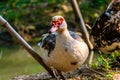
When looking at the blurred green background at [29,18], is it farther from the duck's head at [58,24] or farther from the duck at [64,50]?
the duck's head at [58,24]

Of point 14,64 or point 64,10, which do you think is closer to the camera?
point 14,64

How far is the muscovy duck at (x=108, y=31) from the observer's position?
12.9 feet

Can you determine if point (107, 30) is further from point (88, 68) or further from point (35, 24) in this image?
point (35, 24)

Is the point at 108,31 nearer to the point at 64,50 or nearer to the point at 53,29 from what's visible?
the point at 64,50

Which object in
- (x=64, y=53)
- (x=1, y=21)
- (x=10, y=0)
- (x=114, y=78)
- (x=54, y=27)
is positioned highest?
(x=10, y=0)

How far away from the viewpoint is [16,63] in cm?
803

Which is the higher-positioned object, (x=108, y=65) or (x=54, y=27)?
(x=54, y=27)

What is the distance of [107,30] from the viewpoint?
3.98 metres

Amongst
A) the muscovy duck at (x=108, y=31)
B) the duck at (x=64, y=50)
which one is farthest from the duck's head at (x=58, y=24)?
the muscovy duck at (x=108, y=31)

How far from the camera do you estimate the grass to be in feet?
22.4

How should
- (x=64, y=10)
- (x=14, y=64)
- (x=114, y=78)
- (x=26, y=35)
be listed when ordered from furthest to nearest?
(x=64, y=10), (x=26, y=35), (x=14, y=64), (x=114, y=78)

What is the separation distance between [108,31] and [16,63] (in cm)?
430

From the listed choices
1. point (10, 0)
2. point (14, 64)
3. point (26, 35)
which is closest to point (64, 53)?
point (14, 64)

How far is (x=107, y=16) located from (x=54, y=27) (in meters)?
0.80
